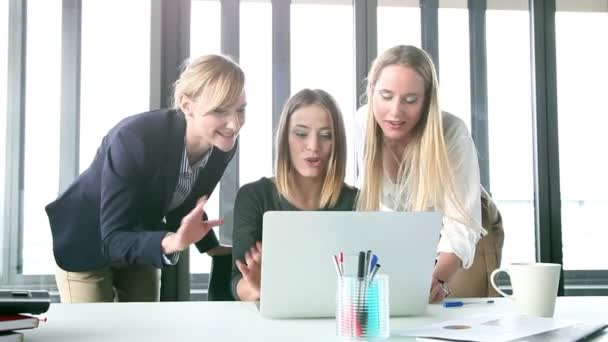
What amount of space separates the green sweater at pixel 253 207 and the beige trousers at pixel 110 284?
503mm

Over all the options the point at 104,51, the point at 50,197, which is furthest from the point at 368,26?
the point at 50,197

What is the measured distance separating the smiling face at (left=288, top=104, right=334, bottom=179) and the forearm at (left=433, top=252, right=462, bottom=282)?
584mm

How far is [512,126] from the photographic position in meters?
2.96

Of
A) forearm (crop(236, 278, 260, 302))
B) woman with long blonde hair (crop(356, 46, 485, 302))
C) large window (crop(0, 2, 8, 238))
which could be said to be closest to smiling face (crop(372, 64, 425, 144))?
woman with long blonde hair (crop(356, 46, 485, 302))

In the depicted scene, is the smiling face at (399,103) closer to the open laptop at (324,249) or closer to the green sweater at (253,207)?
the green sweater at (253,207)

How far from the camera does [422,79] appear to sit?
239 centimetres

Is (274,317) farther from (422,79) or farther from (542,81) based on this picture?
(542,81)

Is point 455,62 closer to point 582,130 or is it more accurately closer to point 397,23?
point 397,23

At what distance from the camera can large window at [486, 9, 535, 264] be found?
294cm

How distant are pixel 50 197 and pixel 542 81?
2.19 metres

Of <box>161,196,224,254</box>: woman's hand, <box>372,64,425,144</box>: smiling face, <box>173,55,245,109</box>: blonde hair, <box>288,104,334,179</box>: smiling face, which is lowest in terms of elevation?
<box>161,196,224,254</box>: woman's hand

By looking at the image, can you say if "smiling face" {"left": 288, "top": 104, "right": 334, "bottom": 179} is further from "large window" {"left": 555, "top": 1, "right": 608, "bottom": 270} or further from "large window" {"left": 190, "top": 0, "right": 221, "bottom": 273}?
"large window" {"left": 555, "top": 1, "right": 608, "bottom": 270}

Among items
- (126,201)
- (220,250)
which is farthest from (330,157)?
(126,201)

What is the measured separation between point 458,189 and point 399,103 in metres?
0.39
